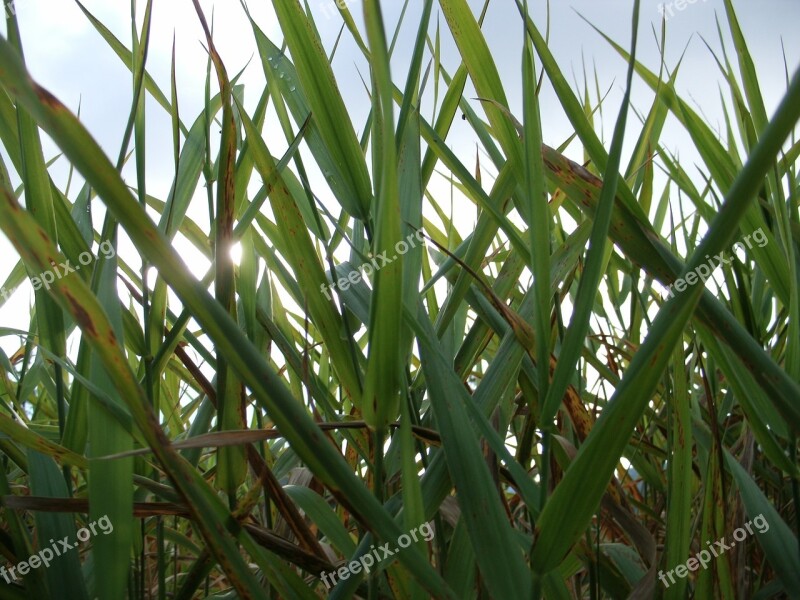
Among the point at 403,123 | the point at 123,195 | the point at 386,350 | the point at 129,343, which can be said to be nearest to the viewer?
the point at 123,195

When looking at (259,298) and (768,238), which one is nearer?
(768,238)

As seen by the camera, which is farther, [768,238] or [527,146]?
[768,238]

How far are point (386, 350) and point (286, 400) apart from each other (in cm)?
9

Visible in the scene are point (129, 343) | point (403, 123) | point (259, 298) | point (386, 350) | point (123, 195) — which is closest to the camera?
point (123, 195)

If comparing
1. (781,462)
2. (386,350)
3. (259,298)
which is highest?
(259,298)

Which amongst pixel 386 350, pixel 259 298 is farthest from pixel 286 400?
pixel 259 298

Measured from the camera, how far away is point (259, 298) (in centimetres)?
75

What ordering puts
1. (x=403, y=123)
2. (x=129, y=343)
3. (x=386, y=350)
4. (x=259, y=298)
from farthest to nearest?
(x=259, y=298), (x=129, y=343), (x=403, y=123), (x=386, y=350)

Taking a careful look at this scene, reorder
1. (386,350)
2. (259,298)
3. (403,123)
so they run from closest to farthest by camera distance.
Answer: (386,350) < (403,123) < (259,298)

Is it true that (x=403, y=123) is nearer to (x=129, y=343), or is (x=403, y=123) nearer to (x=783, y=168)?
(x=129, y=343)

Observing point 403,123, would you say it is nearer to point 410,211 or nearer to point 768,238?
point 410,211

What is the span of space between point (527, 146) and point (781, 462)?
14.5 inches

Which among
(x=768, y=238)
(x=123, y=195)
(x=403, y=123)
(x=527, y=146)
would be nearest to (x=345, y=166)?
(x=403, y=123)

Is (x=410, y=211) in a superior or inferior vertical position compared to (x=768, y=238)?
superior
